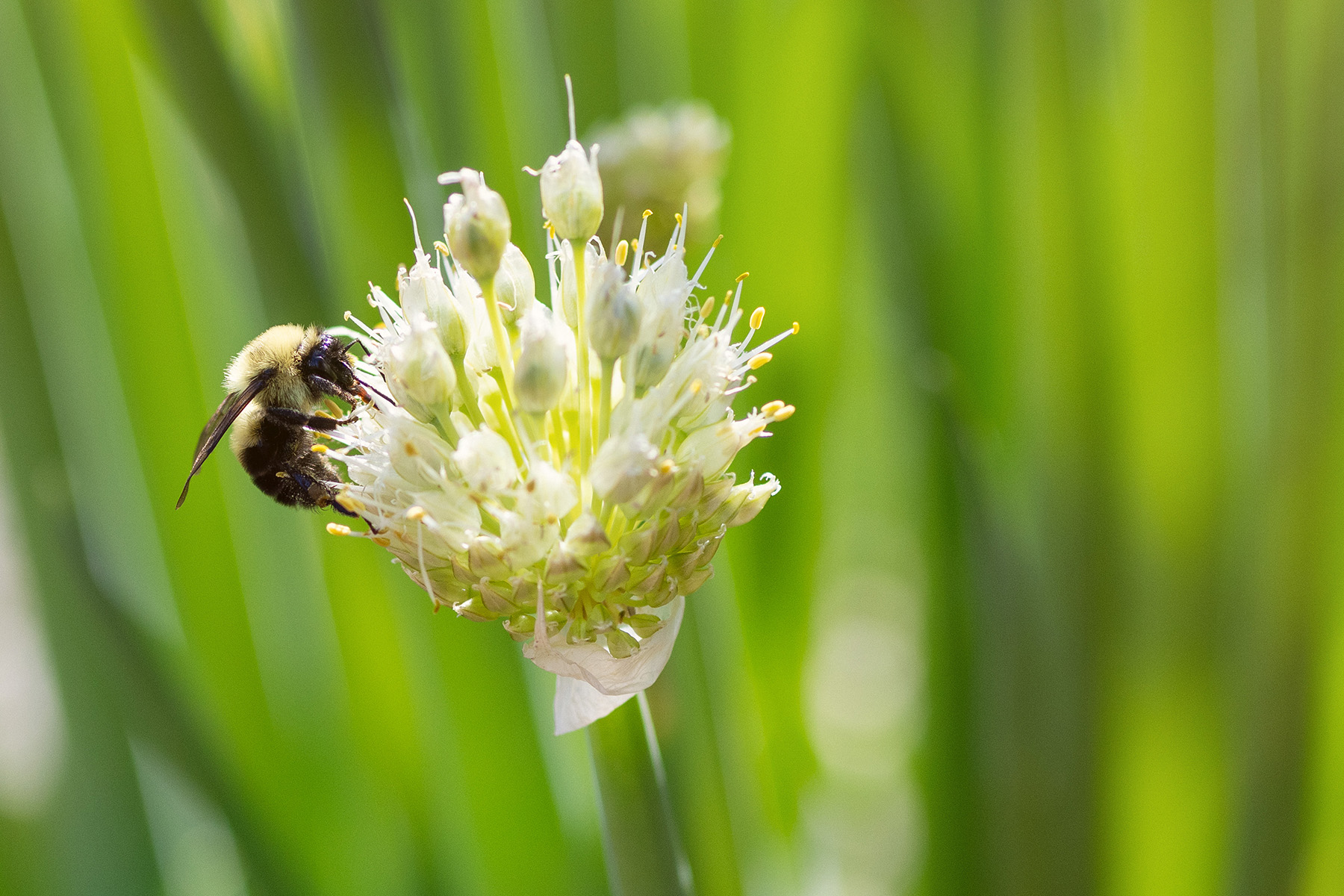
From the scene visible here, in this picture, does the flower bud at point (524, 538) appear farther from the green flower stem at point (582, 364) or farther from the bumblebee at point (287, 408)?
the bumblebee at point (287, 408)

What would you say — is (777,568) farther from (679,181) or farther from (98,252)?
(98,252)

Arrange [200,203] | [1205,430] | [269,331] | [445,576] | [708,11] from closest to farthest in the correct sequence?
[445,576], [269,331], [1205,430], [200,203], [708,11]

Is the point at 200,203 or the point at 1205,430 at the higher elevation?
the point at 200,203

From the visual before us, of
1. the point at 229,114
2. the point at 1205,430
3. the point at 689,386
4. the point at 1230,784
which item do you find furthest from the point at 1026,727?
the point at 229,114

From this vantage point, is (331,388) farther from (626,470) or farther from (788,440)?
(788,440)

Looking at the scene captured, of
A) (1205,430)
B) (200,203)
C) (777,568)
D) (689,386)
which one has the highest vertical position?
(200,203)

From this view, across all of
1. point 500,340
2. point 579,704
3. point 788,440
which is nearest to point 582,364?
point 500,340

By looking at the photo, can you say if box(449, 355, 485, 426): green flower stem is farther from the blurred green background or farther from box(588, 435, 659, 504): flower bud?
the blurred green background

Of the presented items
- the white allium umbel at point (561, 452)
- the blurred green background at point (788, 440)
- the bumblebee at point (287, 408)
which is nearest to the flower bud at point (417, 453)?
the white allium umbel at point (561, 452)
